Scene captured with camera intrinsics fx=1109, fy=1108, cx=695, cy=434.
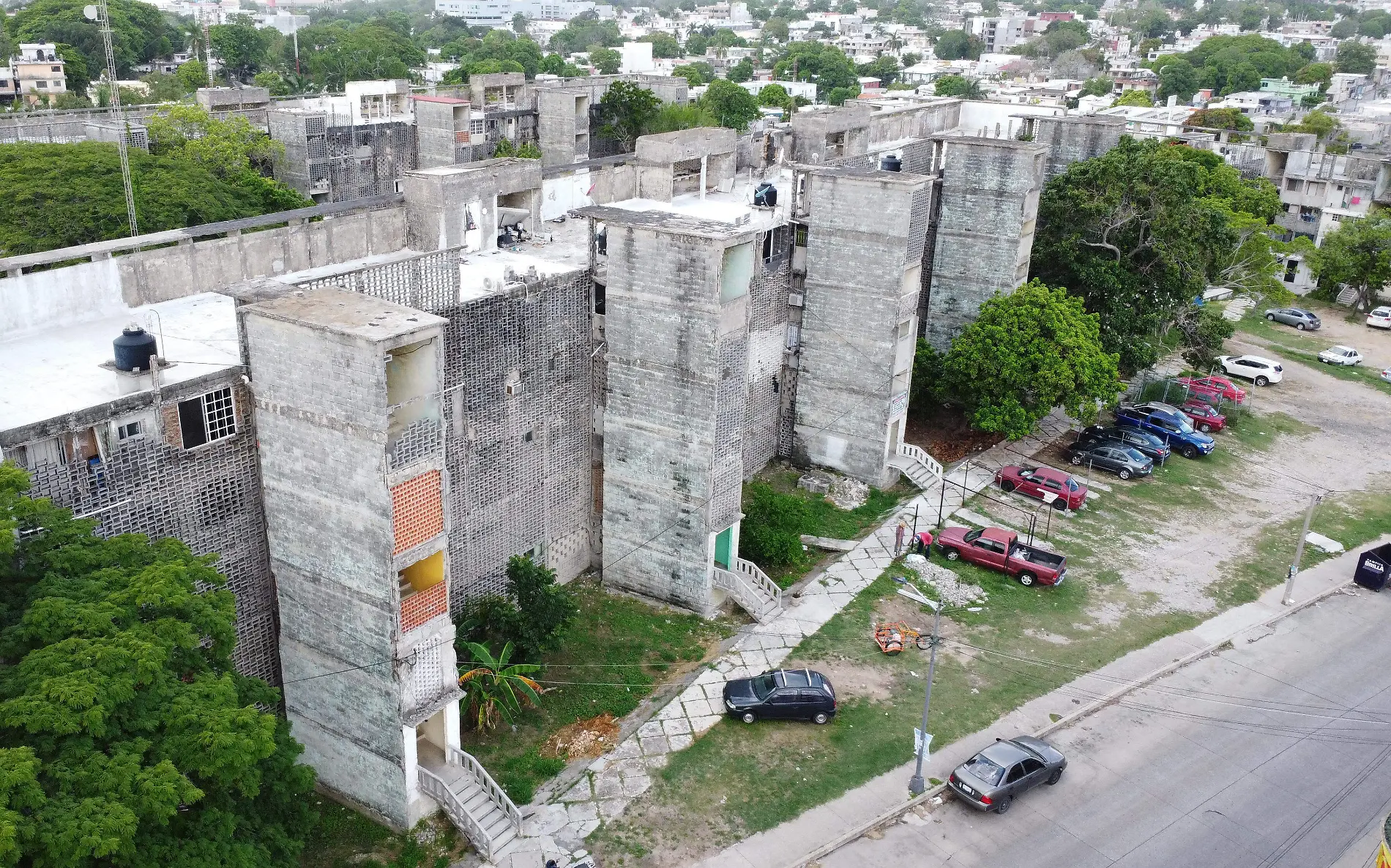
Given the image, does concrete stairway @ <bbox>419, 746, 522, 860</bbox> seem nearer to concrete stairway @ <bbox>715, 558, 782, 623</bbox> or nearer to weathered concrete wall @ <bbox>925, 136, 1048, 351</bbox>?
concrete stairway @ <bbox>715, 558, 782, 623</bbox>

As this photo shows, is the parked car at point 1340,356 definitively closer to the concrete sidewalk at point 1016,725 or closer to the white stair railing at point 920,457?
the concrete sidewalk at point 1016,725

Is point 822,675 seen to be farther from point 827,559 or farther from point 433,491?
point 433,491

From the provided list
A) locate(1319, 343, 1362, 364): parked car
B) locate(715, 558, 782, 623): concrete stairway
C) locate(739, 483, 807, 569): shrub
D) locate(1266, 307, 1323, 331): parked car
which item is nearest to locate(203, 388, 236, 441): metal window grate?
locate(715, 558, 782, 623): concrete stairway

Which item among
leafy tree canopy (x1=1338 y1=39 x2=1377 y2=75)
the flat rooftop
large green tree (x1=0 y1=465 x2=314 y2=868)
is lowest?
large green tree (x1=0 y1=465 x2=314 y2=868)

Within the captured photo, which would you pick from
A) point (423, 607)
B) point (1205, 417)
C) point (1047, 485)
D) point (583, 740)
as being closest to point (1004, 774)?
point (583, 740)

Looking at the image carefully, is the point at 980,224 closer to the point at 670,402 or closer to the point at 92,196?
the point at 670,402
